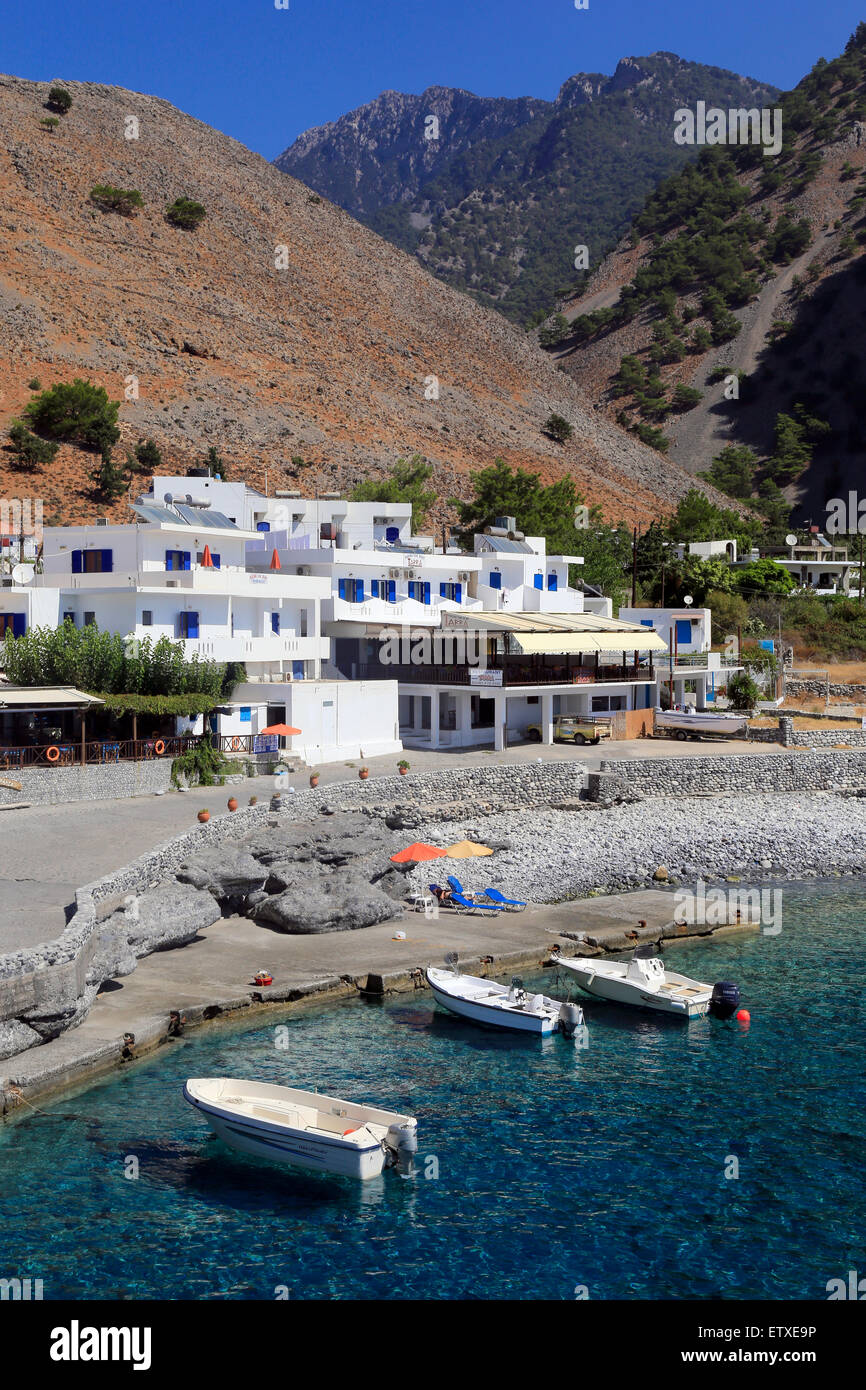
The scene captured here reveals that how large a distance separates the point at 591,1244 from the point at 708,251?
18863 centimetres

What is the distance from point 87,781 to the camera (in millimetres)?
33750

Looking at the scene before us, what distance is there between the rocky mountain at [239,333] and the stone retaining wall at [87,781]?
45.5 meters

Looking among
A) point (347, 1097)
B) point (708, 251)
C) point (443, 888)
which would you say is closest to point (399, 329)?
point (708, 251)

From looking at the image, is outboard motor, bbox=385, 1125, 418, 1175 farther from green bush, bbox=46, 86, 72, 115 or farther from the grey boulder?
green bush, bbox=46, 86, 72, 115

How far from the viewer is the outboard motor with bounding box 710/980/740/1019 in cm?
2345

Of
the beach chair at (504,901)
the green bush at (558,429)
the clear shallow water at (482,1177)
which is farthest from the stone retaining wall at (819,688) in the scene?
the green bush at (558,429)

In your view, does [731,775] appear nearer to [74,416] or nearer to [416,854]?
[416,854]

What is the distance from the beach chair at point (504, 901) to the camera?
3042 cm

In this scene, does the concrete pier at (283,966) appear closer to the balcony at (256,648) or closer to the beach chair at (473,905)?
the beach chair at (473,905)

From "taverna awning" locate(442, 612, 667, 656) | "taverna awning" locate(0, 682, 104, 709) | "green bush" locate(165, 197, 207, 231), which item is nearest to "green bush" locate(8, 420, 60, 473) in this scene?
"taverna awning" locate(442, 612, 667, 656)

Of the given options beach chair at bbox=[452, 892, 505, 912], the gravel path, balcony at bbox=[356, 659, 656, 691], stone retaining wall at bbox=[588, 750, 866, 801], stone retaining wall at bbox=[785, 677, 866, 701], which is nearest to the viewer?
beach chair at bbox=[452, 892, 505, 912]

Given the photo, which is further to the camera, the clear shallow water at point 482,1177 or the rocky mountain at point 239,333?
the rocky mountain at point 239,333

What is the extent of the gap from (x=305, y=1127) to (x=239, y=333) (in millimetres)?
103889

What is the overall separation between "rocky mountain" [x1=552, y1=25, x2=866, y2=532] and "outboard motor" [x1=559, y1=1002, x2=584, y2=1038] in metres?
116
